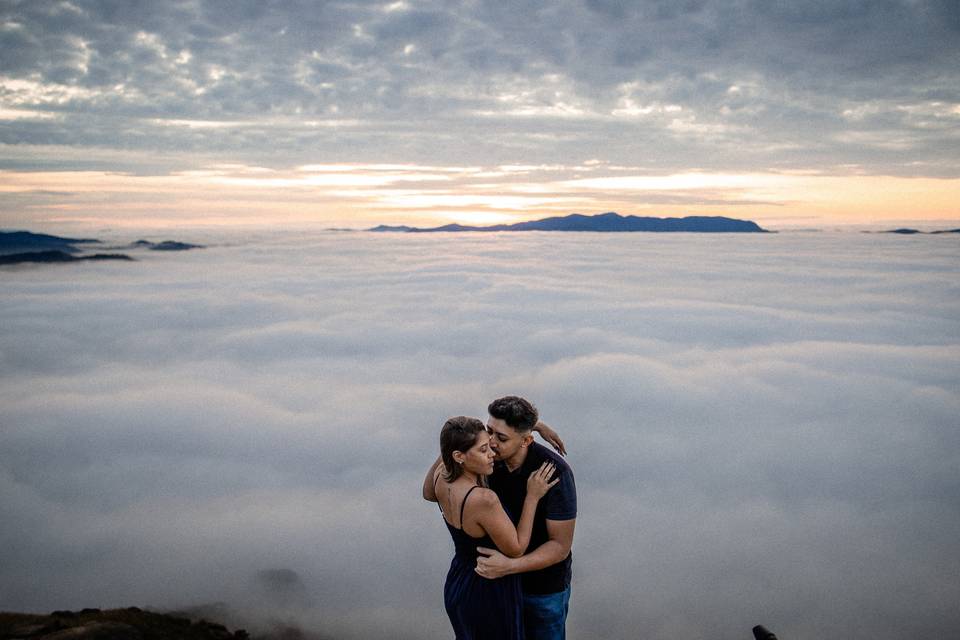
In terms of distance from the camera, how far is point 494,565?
316 centimetres

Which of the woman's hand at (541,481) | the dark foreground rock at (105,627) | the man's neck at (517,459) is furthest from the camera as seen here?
the dark foreground rock at (105,627)

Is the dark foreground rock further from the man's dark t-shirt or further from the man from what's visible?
the man's dark t-shirt

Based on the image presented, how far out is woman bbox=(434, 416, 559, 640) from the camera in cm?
308

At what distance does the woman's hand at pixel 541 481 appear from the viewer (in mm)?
3275

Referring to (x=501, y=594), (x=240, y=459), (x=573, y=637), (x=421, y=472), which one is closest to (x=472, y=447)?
(x=501, y=594)

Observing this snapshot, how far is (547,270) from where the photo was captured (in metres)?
174

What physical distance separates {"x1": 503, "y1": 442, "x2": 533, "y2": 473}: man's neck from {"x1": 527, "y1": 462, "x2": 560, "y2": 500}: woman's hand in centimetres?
12

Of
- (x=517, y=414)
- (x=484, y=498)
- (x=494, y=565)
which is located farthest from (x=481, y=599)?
(x=517, y=414)

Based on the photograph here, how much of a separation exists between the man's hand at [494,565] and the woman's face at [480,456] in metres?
0.51

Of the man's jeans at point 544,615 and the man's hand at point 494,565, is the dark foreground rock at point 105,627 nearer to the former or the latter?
the man's jeans at point 544,615

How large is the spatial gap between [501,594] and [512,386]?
5655 cm

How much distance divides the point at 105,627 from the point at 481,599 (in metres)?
7.45

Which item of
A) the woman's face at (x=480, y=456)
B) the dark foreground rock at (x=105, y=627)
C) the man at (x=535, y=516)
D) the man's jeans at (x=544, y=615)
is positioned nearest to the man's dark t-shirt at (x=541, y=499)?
the man at (x=535, y=516)

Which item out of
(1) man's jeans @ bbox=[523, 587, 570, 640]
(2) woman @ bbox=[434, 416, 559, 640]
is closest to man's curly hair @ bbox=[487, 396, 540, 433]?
(2) woman @ bbox=[434, 416, 559, 640]
